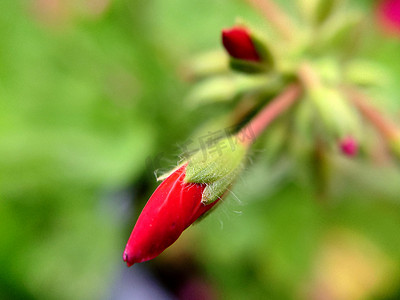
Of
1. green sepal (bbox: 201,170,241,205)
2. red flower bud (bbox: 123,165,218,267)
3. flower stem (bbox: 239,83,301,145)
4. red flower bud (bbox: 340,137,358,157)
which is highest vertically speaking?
red flower bud (bbox: 123,165,218,267)

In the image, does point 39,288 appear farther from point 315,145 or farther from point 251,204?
point 315,145

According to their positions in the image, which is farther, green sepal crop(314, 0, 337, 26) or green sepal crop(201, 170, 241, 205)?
green sepal crop(314, 0, 337, 26)

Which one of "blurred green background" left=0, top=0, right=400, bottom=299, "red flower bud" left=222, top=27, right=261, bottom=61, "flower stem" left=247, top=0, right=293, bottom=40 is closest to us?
"red flower bud" left=222, top=27, right=261, bottom=61

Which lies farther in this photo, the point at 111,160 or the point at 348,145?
the point at 111,160

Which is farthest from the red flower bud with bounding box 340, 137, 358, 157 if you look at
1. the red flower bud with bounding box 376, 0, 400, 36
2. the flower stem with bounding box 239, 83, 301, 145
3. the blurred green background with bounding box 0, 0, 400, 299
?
the red flower bud with bounding box 376, 0, 400, 36

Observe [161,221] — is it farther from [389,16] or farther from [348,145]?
[389,16]

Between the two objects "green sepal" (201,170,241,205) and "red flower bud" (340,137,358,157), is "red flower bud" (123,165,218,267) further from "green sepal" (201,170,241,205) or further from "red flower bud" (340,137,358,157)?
"red flower bud" (340,137,358,157)

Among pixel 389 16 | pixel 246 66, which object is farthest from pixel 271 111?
pixel 389 16
